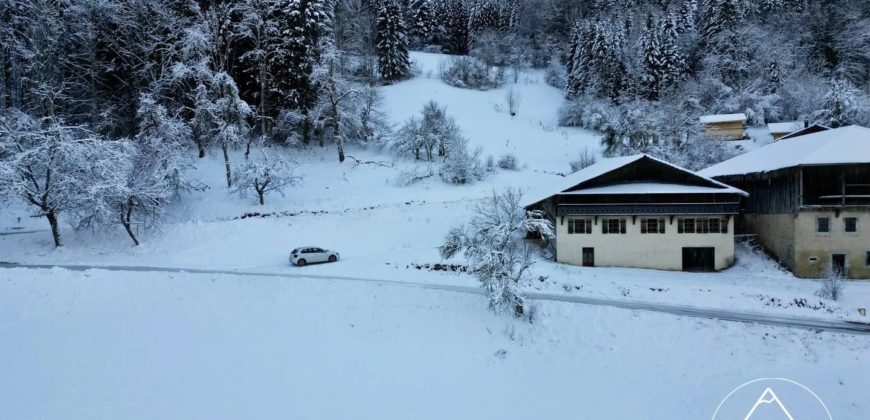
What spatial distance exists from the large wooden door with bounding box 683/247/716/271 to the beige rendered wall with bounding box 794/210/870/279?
4.31 meters

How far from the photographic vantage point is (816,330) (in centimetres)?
1869

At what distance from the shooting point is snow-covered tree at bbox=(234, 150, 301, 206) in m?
36.9

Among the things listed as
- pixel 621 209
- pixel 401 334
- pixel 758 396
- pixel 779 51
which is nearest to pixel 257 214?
pixel 401 334

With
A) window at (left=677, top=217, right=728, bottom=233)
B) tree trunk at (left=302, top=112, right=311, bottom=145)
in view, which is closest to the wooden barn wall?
window at (left=677, top=217, right=728, bottom=233)

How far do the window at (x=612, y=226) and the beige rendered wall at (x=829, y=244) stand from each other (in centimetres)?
978

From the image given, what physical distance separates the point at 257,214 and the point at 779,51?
72.7 meters

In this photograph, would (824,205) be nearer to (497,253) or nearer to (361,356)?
(497,253)

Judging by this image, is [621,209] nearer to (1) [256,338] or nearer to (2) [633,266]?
(2) [633,266]

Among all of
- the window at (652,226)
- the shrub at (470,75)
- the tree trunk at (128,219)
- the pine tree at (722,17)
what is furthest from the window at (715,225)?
the pine tree at (722,17)

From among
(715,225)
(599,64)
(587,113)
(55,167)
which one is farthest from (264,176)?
(599,64)

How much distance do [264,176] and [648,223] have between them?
28908mm

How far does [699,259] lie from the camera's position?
29250mm

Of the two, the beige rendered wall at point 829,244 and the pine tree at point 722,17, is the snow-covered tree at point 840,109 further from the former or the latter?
the beige rendered wall at point 829,244

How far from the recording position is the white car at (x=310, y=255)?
28844mm
